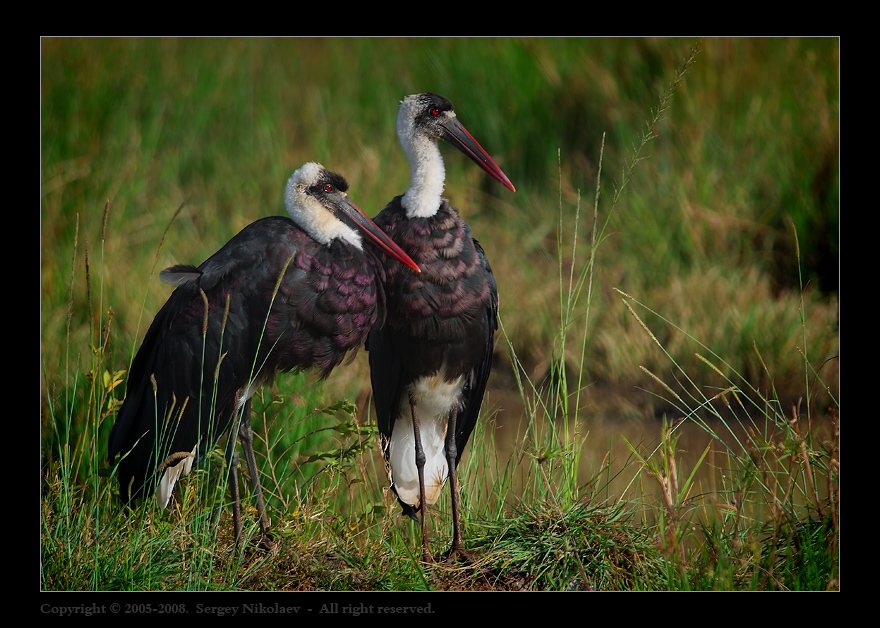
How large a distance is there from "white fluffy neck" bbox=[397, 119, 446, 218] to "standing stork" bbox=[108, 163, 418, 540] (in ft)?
0.42

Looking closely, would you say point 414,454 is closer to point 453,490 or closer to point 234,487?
point 453,490

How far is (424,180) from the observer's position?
2.90 m

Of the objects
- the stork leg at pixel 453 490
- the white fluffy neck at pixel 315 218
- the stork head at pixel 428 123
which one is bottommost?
the stork leg at pixel 453 490

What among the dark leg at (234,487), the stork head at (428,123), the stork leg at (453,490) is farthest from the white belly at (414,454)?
the stork head at (428,123)

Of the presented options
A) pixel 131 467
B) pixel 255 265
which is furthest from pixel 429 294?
pixel 131 467

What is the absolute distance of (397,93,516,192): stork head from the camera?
2.97 metres

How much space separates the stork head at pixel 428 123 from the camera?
2969 mm

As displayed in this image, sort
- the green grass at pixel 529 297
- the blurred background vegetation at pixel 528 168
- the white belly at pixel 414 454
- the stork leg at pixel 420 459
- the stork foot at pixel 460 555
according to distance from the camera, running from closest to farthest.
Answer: the green grass at pixel 529 297 → the stork foot at pixel 460 555 → the stork leg at pixel 420 459 → the white belly at pixel 414 454 → the blurred background vegetation at pixel 528 168

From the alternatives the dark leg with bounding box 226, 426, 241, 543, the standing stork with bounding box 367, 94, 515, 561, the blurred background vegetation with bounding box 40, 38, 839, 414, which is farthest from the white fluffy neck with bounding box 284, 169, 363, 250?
the blurred background vegetation with bounding box 40, 38, 839, 414

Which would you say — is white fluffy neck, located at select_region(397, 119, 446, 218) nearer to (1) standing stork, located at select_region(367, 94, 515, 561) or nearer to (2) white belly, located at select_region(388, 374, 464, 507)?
(1) standing stork, located at select_region(367, 94, 515, 561)

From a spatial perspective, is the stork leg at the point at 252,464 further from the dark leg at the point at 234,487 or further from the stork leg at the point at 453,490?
the stork leg at the point at 453,490

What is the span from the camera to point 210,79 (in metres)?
5.89

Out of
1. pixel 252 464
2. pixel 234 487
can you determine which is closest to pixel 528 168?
pixel 252 464

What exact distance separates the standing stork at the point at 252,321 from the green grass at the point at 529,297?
0.13 meters
